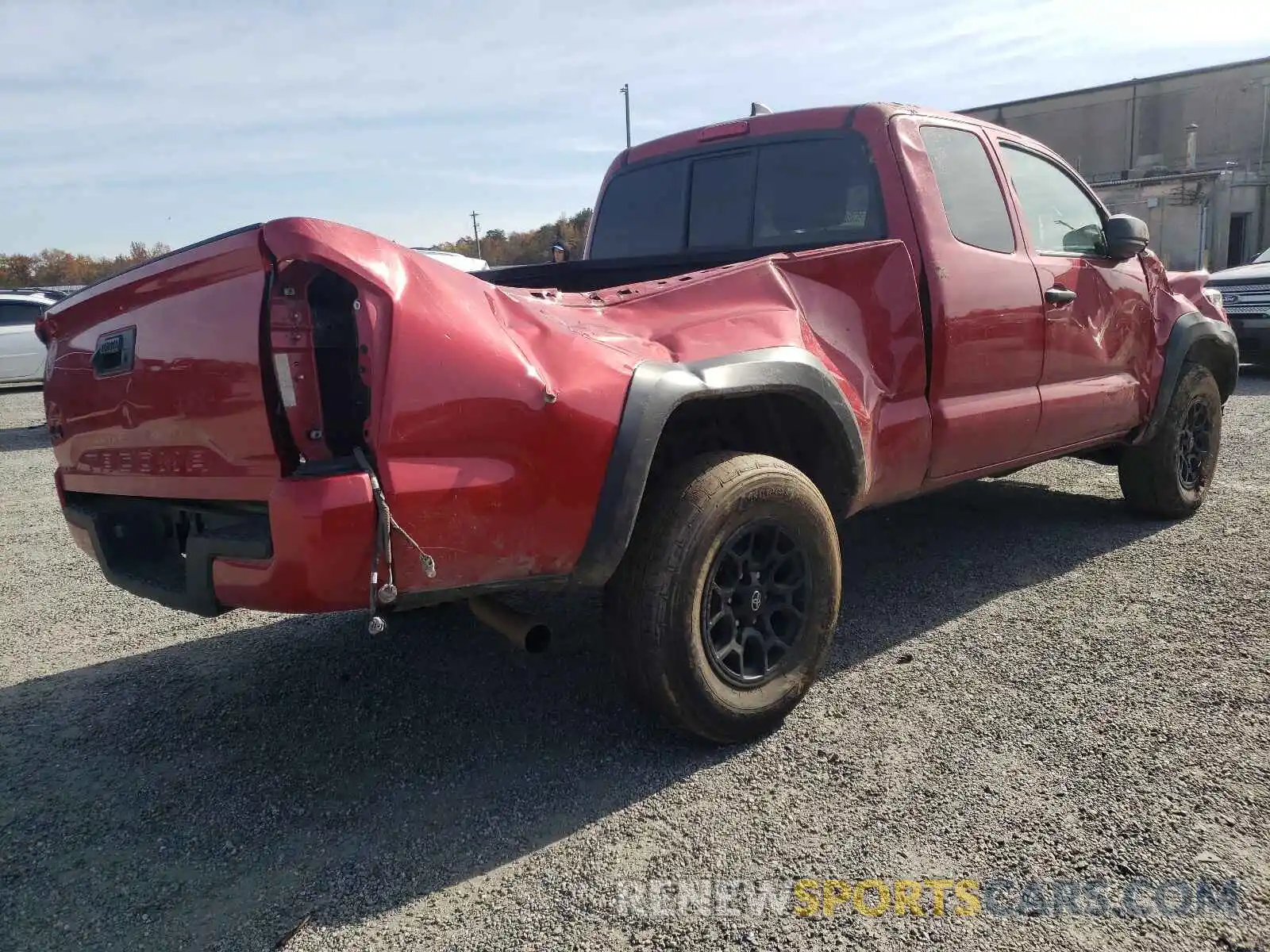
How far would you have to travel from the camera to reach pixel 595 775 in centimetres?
294

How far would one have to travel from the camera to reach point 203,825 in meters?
2.75

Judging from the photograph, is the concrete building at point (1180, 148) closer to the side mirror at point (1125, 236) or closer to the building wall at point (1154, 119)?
the building wall at point (1154, 119)

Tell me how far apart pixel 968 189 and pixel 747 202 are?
0.92 metres

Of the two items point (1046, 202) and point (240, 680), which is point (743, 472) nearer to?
point (240, 680)

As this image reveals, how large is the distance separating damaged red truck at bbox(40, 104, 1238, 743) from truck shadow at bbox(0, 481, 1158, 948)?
Answer: 53 centimetres

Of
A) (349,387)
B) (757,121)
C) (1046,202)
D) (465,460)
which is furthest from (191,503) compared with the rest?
(1046,202)

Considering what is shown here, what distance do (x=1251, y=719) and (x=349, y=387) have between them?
9.60 ft

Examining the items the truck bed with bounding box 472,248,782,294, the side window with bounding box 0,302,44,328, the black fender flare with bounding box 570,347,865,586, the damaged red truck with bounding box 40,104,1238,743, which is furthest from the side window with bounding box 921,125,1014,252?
the side window with bounding box 0,302,44,328

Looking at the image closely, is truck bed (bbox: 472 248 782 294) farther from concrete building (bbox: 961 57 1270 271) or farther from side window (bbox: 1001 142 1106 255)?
concrete building (bbox: 961 57 1270 271)

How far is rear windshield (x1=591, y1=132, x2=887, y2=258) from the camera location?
12.5 feet

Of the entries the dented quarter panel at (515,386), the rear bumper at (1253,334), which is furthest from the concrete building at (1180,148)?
the dented quarter panel at (515,386)

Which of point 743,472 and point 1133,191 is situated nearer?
point 743,472

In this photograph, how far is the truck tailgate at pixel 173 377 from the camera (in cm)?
236

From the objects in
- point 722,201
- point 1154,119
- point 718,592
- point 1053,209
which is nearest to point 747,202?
point 722,201
